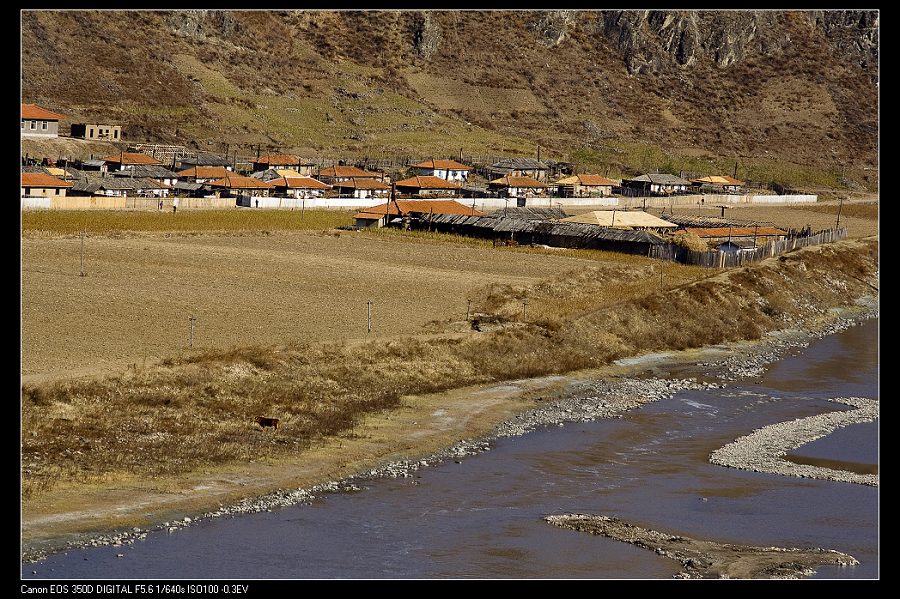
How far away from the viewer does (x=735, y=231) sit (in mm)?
83625

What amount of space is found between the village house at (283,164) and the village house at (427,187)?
8.75 meters

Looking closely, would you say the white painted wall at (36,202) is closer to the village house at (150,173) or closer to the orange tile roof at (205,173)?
the village house at (150,173)

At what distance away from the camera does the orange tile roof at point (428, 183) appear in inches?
4104

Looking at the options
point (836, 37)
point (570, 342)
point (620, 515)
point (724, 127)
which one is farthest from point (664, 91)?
point (620, 515)

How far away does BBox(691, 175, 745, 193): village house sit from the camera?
12675cm

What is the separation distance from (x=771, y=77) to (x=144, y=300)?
498ft

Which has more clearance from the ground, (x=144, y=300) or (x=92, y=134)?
(x=92, y=134)

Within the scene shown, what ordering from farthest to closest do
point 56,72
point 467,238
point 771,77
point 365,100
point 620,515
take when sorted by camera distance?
point 771,77, point 365,100, point 56,72, point 467,238, point 620,515

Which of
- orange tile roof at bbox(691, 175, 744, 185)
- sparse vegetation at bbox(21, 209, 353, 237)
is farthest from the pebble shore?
orange tile roof at bbox(691, 175, 744, 185)

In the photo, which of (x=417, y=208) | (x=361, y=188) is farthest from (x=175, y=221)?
(x=361, y=188)

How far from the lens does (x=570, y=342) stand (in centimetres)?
4416

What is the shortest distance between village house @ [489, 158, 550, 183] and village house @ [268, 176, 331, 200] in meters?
23.0

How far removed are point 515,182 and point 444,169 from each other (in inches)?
256

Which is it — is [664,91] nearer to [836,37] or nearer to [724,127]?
[724,127]
